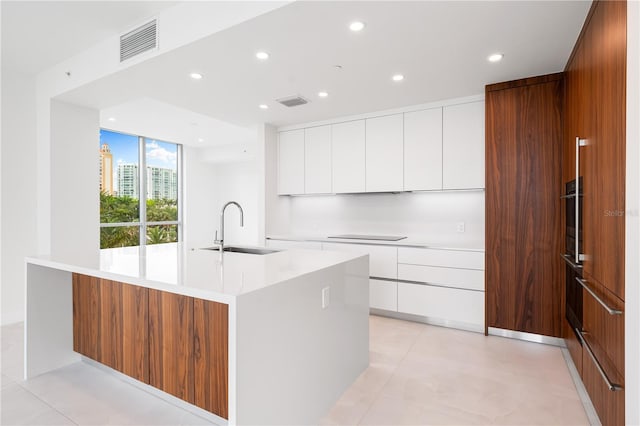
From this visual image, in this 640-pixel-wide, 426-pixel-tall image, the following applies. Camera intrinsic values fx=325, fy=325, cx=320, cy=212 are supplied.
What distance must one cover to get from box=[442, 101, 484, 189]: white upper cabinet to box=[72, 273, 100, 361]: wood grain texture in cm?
332

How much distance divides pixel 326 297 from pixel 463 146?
2.48 m

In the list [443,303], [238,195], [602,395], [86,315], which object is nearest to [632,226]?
[602,395]

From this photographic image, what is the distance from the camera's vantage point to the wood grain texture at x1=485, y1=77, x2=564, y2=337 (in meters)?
2.81

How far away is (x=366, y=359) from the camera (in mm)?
2445

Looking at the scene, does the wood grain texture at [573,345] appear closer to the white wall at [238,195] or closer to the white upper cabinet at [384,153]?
the white upper cabinet at [384,153]

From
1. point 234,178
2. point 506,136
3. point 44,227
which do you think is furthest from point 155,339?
point 234,178

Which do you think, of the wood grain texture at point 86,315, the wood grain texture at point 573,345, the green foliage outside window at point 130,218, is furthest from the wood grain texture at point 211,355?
the green foliage outside window at point 130,218

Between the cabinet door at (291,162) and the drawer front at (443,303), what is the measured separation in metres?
1.99

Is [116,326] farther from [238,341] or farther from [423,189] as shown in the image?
[423,189]

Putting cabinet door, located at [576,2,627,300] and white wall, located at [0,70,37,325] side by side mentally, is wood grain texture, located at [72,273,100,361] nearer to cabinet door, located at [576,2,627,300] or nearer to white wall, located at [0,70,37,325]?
white wall, located at [0,70,37,325]

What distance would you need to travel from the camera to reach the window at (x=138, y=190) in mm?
5766

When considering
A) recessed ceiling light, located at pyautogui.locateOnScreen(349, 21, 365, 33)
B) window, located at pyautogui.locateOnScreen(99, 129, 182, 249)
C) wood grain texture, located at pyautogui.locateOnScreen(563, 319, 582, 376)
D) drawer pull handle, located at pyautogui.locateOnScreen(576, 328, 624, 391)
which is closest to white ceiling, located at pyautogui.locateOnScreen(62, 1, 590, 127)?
recessed ceiling light, located at pyautogui.locateOnScreen(349, 21, 365, 33)

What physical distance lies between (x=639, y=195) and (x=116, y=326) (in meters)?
2.71

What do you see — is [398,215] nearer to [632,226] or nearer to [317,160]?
[317,160]
